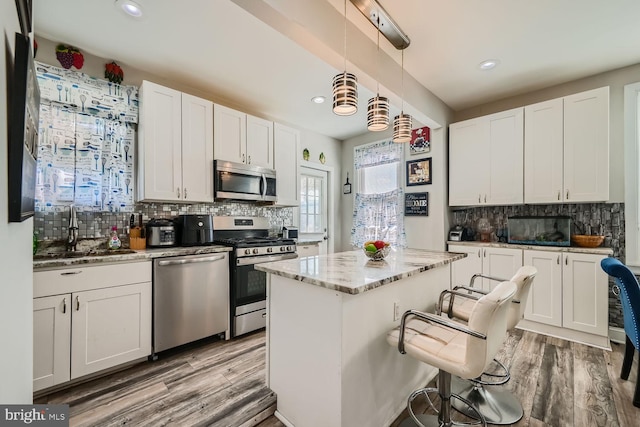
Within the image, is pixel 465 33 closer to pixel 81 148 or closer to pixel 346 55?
pixel 346 55

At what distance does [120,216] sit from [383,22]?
9.52 feet

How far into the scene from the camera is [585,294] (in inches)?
107

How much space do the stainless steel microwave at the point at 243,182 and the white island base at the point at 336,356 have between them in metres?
1.66

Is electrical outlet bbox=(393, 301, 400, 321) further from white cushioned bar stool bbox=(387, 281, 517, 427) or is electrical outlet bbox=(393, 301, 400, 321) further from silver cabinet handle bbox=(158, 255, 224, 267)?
silver cabinet handle bbox=(158, 255, 224, 267)

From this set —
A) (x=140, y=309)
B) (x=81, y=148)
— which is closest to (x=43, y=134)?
(x=81, y=148)

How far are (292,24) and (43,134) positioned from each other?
2.19m

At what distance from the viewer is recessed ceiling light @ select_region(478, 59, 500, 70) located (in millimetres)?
2717

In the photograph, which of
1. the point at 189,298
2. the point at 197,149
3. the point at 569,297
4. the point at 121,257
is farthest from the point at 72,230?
the point at 569,297

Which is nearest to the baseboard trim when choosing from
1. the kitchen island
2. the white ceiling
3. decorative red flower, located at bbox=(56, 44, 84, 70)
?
the kitchen island

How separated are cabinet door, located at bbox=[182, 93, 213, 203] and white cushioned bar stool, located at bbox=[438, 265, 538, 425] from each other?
251 centimetres

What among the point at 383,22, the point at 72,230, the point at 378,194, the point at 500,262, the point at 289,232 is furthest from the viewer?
the point at 378,194

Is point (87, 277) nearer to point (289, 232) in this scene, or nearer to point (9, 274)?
point (9, 274)

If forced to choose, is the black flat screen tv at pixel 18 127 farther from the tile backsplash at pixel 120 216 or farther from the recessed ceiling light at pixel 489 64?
the recessed ceiling light at pixel 489 64

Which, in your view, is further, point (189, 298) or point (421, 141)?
point (421, 141)
